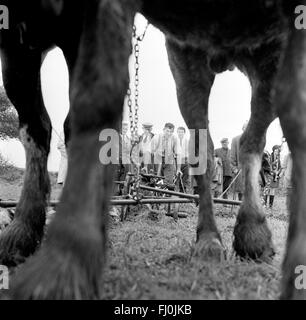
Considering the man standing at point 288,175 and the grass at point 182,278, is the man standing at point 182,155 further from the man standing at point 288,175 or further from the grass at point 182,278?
the grass at point 182,278

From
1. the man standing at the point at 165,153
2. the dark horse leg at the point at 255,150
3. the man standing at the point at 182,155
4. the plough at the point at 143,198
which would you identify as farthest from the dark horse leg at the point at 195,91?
the man standing at the point at 165,153

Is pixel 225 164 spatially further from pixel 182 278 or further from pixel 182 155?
pixel 182 278

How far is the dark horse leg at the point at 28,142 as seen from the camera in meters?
2.65

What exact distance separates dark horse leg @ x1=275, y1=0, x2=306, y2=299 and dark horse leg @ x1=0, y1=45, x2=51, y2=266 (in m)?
1.47

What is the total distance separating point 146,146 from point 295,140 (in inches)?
302

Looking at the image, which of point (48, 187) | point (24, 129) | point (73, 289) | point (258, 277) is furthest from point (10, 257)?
point (258, 277)

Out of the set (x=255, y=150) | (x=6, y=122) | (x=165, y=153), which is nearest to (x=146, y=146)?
(x=165, y=153)

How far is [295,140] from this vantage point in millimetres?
1874

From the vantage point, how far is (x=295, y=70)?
1.91 metres

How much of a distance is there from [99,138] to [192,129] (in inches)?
67.4

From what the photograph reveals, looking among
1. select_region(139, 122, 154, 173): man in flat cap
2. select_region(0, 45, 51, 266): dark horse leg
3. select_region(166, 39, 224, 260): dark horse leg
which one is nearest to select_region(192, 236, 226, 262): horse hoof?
select_region(166, 39, 224, 260): dark horse leg

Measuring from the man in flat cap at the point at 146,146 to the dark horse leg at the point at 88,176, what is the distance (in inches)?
290

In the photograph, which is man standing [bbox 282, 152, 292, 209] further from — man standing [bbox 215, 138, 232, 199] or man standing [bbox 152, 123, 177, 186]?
man standing [bbox 215, 138, 232, 199]
